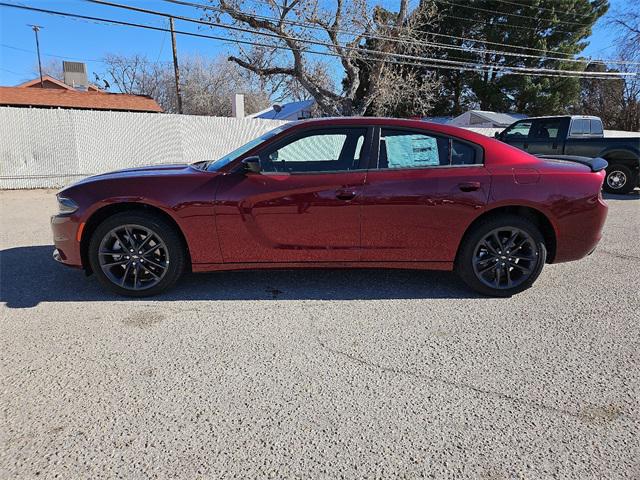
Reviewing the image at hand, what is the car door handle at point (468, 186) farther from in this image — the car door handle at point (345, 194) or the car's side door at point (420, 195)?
the car door handle at point (345, 194)

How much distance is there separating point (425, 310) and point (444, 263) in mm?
524

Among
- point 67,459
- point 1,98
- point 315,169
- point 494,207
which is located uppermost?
point 1,98

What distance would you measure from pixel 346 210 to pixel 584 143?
910 centimetres

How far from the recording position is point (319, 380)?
2512 mm

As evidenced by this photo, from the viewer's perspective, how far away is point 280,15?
20094 mm

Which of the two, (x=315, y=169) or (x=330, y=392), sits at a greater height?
(x=315, y=169)

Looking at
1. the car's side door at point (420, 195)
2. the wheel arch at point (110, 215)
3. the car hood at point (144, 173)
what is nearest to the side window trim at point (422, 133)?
the car's side door at point (420, 195)

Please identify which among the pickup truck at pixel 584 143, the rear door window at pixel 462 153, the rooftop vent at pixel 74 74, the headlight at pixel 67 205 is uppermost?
the rooftop vent at pixel 74 74

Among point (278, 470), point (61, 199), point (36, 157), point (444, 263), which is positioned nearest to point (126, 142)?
point (36, 157)

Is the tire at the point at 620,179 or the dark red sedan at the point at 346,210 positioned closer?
the dark red sedan at the point at 346,210

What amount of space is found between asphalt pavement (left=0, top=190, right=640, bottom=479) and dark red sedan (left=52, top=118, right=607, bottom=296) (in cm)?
37

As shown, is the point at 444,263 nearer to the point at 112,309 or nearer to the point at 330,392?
the point at 330,392

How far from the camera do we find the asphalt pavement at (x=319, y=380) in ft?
6.27

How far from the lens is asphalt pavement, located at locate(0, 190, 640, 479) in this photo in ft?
6.27
